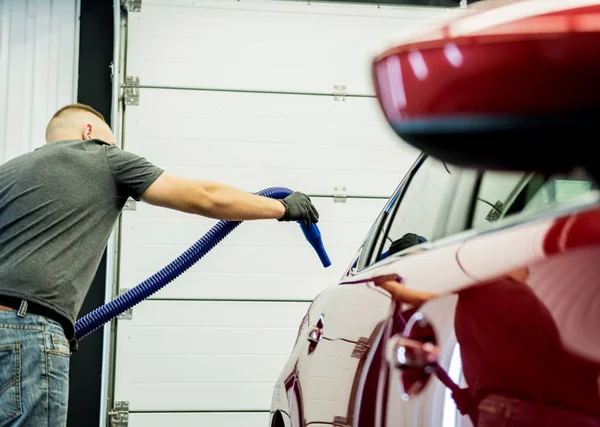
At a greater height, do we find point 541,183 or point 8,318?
point 541,183

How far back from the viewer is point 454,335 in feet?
3.55

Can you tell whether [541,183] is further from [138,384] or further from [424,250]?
[138,384]

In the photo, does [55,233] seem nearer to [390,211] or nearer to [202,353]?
[390,211]

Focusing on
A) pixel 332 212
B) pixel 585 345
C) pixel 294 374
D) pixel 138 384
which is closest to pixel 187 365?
pixel 138 384

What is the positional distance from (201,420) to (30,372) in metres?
3.81

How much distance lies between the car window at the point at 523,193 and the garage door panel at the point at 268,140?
573cm

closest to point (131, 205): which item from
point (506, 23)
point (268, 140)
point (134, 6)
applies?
point (268, 140)

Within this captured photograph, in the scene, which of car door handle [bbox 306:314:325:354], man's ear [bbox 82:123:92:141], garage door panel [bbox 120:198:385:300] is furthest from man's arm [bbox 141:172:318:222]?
garage door panel [bbox 120:198:385:300]

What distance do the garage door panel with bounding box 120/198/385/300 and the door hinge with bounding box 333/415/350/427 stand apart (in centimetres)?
547

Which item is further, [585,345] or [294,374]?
[294,374]

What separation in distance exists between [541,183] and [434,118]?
0.41 metres

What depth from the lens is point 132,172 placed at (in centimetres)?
361

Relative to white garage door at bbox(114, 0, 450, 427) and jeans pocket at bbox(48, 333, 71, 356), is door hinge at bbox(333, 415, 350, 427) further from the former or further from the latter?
white garage door at bbox(114, 0, 450, 427)


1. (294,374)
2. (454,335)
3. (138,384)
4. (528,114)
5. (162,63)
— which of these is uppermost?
(162,63)
